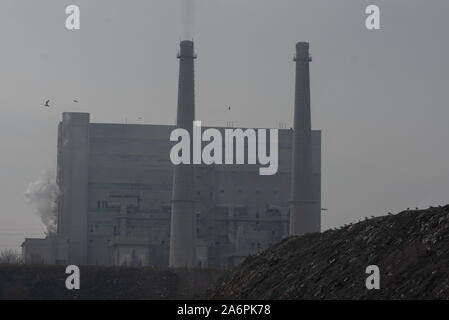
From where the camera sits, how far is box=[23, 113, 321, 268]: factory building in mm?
68688

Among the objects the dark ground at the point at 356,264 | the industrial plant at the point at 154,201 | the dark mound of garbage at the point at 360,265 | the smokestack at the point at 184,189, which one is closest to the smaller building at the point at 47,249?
the industrial plant at the point at 154,201

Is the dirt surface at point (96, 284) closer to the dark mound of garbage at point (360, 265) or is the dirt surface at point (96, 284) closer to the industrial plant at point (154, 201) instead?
the dark mound of garbage at point (360, 265)

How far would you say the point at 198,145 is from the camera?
68.2 m

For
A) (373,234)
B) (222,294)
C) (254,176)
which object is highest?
(254,176)

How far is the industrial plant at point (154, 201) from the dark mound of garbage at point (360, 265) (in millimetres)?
40759

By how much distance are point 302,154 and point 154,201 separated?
13.7m

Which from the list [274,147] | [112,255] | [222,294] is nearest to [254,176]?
[274,147]

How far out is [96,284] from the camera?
38.9 m

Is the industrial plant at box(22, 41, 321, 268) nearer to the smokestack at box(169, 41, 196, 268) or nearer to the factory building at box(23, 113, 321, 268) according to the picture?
the factory building at box(23, 113, 321, 268)

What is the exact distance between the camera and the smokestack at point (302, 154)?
→ 64.1m

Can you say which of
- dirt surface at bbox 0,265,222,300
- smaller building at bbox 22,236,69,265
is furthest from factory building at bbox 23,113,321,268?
dirt surface at bbox 0,265,222,300
